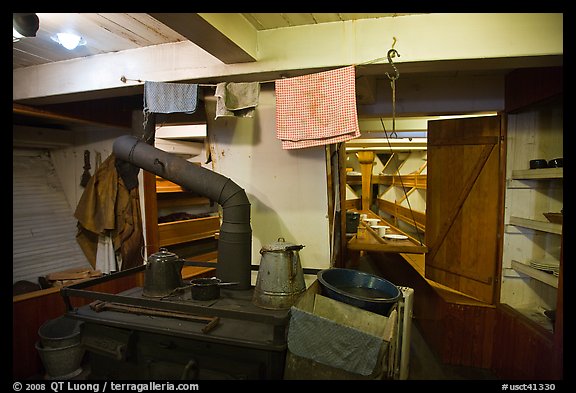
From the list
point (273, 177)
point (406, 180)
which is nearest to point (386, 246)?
point (273, 177)

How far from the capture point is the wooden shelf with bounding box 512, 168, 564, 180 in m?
2.46

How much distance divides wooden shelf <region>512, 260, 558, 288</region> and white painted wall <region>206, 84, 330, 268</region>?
1.89 m

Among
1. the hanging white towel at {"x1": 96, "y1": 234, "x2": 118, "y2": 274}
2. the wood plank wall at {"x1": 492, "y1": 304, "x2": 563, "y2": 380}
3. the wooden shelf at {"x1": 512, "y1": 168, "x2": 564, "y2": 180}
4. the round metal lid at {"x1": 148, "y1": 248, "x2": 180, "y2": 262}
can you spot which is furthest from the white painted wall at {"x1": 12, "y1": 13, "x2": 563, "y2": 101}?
the wood plank wall at {"x1": 492, "y1": 304, "x2": 563, "y2": 380}

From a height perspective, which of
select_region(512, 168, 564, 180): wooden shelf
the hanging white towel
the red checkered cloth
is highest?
the red checkered cloth

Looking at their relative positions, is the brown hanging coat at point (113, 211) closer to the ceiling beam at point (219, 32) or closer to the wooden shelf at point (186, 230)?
the wooden shelf at point (186, 230)

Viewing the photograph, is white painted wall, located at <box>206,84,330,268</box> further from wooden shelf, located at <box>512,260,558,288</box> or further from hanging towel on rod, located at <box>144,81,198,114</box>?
wooden shelf, located at <box>512,260,558,288</box>

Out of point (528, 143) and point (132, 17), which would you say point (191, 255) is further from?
point (528, 143)

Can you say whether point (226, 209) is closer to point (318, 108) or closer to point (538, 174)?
point (318, 108)

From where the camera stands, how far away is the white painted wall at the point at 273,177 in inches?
108

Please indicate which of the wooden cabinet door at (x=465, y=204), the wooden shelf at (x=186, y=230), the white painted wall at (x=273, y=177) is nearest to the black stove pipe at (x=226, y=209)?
the white painted wall at (x=273, y=177)

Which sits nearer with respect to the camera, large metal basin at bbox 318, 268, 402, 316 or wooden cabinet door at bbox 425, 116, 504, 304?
large metal basin at bbox 318, 268, 402, 316

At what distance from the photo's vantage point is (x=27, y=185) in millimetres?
3873

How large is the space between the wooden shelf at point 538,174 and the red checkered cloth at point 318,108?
1.79 metres

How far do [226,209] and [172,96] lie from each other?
1.06m
